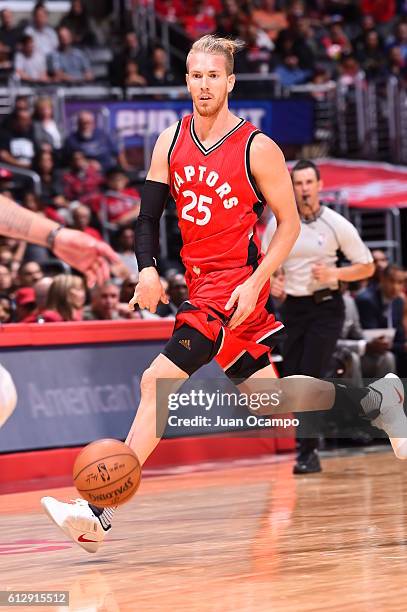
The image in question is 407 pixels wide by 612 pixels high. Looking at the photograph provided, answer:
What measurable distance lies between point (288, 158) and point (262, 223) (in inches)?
149

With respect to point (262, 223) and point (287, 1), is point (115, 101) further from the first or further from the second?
point (287, 1)

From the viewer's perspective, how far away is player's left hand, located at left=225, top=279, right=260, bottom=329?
6559 millimetres

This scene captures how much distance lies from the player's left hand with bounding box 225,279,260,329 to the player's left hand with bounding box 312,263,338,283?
3452 millimetres

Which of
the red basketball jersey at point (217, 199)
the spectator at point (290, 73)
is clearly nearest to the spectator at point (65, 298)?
the red basketball jersey at point (217, 199)

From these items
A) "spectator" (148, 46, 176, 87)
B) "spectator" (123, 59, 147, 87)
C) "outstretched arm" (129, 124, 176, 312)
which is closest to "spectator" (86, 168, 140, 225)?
"spectator" (123, 59, 147, 87)

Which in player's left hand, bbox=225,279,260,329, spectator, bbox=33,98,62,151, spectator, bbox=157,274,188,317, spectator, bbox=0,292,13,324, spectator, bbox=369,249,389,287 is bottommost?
spectator, bbox=369,249,389,287

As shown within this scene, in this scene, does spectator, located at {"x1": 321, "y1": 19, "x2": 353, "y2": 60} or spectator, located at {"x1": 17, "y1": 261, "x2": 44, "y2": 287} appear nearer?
spectator, located at {"x1": 17, "y1": 261, "x2": 44, "y2": 287}

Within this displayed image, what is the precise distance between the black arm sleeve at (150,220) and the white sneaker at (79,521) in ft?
4.38

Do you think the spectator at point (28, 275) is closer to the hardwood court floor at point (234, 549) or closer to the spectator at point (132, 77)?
the hardwood court floor at point (234, 549)

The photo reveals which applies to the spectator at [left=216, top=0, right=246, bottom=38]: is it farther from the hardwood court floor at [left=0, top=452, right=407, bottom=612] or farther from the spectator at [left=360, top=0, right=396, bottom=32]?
the hardwood court floor at [left=0, top=452, right=407, bottom=612]

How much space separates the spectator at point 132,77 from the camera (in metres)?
19.7

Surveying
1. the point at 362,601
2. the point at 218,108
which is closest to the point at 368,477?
the point at 218,108

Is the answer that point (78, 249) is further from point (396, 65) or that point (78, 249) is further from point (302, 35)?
point (396, 65)

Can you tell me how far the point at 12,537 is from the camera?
7.55m
